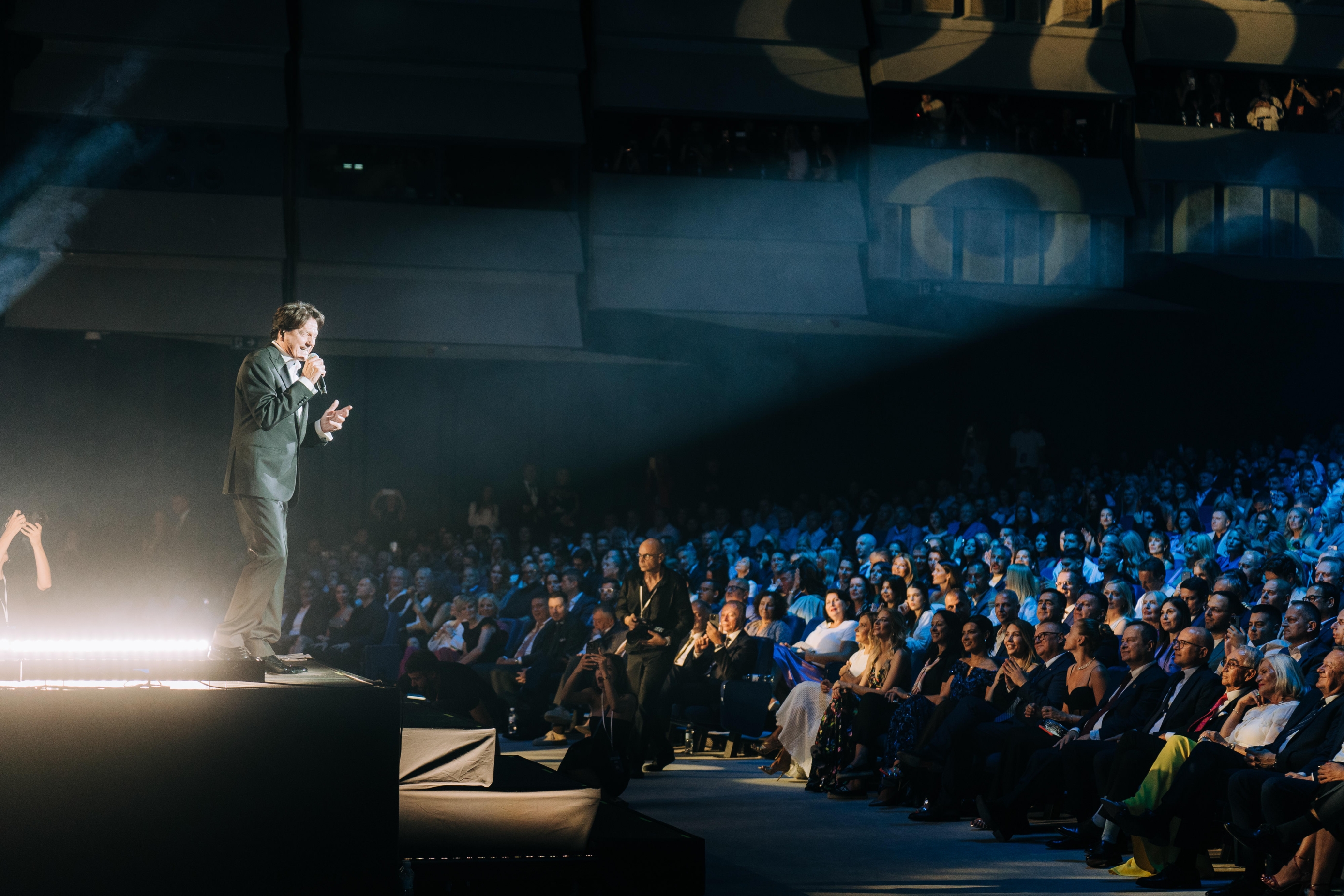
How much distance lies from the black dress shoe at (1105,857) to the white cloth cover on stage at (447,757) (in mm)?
2853

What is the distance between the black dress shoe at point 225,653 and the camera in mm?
5156

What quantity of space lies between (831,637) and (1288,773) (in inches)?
177

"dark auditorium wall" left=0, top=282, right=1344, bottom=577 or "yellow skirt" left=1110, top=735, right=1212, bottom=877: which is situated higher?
"dark auditorium wall" left=0, top=282, right=1344, bottom=577

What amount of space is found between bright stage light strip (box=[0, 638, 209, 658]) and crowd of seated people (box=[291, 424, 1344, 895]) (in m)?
4.02

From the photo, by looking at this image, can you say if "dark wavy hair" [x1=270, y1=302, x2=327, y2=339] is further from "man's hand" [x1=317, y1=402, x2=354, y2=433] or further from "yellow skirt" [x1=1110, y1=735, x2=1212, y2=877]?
"yellow skirt" [x1=1110, y1=735, x2=1212, y2=877]

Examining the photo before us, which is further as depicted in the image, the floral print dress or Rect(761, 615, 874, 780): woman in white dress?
Rect(761, 615, 874, 780): woman in white dress

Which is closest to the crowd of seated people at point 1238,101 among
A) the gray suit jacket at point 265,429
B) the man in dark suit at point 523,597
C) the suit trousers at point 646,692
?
the man in dark suit at point 523,597

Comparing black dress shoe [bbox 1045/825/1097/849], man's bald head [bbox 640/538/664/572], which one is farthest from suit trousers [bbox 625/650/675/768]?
black dress shoe [bbox 1045/825/1097/849]

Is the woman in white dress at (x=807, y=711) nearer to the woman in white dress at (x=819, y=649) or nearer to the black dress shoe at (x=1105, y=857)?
the woman in white dress at (x=819, y=649)

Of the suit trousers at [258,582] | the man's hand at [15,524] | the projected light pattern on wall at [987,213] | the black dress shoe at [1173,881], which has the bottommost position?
the black dress shoe at [1173,881]

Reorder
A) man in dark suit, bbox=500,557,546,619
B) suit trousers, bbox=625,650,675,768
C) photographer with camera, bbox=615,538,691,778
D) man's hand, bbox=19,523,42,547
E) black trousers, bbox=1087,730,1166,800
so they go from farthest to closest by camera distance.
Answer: man in dark suit, bbox=500,557,546,619 → suit trousers, bbox=625,650,675,768 → photographer with camera, bbox=615,538,691,778 → man's hand, bbox=19,523,42,547 → black trousers, bbox=1087,730,1166,800

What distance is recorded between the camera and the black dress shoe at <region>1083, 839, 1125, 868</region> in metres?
6.95

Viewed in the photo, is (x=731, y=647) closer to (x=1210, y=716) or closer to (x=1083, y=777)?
(x=1083, y=777)

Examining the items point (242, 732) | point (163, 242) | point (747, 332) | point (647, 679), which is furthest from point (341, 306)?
point (242, 732)
